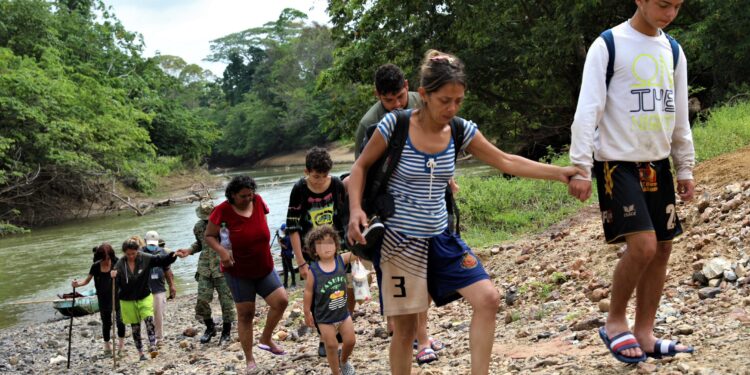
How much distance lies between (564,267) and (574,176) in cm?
367

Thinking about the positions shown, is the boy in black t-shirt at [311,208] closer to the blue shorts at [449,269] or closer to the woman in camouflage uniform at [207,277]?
the blue shorts at [449,269]

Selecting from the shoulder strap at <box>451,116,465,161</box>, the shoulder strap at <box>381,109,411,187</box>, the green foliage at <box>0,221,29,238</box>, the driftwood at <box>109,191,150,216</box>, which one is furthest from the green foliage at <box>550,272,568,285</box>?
the driftwood at <box>109,191,150,216</box>

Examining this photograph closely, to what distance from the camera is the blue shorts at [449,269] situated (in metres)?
3.61

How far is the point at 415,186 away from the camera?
363cm

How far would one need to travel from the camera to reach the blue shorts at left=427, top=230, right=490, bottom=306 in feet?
11.9

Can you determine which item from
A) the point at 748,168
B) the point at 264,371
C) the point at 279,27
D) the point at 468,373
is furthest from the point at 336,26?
the point at 279,27

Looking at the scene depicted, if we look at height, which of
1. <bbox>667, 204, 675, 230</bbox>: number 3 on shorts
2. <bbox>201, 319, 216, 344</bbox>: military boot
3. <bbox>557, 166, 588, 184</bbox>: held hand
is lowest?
<bbox>201, 319, 216, 344</bbox>: military boot

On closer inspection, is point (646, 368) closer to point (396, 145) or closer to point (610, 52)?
point (610, 52)

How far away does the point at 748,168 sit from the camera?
830 cm

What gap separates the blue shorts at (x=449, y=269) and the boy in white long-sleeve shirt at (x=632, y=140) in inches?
26.2

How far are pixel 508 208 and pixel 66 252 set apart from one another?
1498 cm

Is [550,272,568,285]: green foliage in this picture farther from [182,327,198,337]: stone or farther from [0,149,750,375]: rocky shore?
[182,327,198,337]: stone

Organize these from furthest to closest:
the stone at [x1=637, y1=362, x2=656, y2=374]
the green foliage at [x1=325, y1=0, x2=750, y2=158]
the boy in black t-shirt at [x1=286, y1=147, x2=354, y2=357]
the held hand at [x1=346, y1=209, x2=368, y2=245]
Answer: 1. the green foliage at [x1=325, y1=0, x2=750, y2=158]
2. the boy in black t-shirt at [x1=286, y1=147, x2=354, y2=357]
3. the stone at [x1=637, y1=362, x2=656, y2=374]
4. the held hand at [x1=346, y1=209, x2=368, y2=245]

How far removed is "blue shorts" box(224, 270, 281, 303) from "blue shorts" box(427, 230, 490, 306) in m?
3.12
